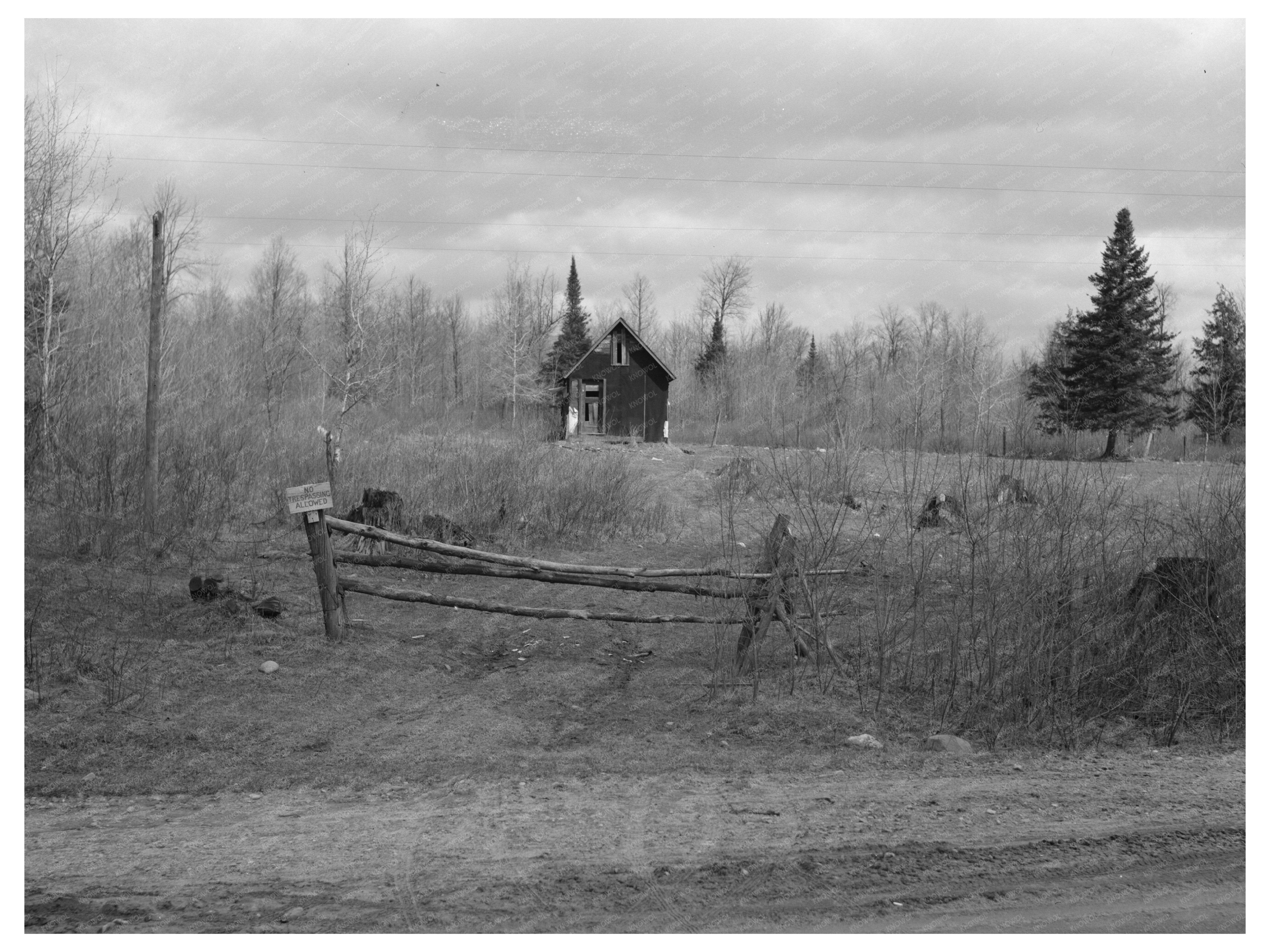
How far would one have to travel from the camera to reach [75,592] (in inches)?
414

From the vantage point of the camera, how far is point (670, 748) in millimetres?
6832

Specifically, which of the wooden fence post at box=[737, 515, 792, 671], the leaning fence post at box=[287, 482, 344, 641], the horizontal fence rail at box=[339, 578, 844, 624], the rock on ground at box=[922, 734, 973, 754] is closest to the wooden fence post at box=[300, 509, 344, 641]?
the leaning fence post at box=[287, 482, 344, 641]

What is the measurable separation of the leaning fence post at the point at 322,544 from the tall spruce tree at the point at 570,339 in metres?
51.1

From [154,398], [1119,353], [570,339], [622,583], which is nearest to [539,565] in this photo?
[622,583]

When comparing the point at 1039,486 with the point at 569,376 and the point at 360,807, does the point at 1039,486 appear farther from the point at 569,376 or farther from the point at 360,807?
the point at 569,376

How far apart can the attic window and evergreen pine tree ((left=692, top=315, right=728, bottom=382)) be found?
23.4 metres

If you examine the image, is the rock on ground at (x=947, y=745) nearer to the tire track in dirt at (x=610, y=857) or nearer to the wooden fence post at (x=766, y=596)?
the tire track in dirt at (x=610, y=857)

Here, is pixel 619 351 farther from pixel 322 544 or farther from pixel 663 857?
pixel 663 857

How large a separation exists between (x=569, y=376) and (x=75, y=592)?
104 ft

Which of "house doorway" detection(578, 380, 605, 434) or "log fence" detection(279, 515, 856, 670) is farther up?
"house doorway" detection(578, 380, 605, 434)

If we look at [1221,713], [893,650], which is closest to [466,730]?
[893,650]

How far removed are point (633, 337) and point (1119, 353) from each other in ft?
69.2

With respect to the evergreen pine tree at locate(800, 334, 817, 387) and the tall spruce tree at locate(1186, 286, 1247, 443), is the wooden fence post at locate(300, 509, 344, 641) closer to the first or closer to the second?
the tall spruce tree at locate(1186, 286, 1247, 443)

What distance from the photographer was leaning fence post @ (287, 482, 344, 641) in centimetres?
895
